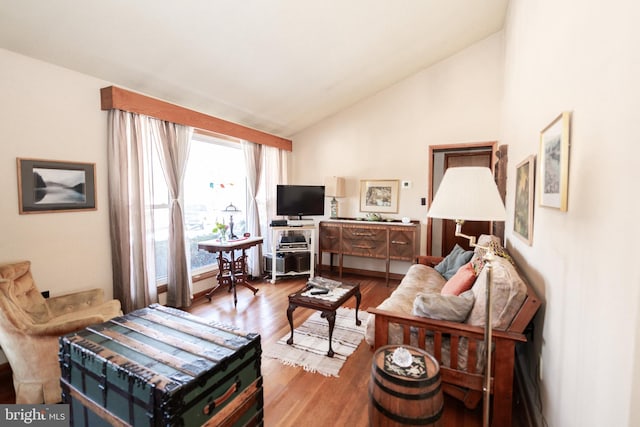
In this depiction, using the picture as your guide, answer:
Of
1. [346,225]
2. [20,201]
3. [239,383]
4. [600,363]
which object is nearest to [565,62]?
[600,363]

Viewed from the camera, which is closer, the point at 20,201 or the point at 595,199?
the point at 595,199

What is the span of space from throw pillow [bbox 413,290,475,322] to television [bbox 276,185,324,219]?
310 cm

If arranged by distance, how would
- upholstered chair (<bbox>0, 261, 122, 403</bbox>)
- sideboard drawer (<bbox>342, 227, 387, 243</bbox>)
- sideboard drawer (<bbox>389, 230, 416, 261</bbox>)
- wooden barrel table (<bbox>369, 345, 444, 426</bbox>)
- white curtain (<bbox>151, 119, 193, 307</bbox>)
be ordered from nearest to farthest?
wooden barrel table (<bbox>369, 345, 444, 426</bbox>), upholstered chair (<bbox>0, 261, 122, 403</bbox>), white curtain (<bbox>151, 119, 193, 307</bbox>), sideboard drawer (<bbox>389, 230, 416, 261</bbox>), sideboard drawer (<bbox>342, 227, 387, 243</bbox>)

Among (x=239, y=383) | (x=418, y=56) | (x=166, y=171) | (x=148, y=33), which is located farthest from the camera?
(x=418, y=56)

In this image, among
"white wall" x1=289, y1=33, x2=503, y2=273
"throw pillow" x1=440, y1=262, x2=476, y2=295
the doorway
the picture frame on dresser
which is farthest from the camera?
the doorway

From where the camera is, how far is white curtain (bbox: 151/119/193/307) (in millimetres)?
3295

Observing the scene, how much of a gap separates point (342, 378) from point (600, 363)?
165cm

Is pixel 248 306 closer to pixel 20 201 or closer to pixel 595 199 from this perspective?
pixel 20 201

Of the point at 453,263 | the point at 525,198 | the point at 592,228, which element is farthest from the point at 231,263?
the point at 592,228

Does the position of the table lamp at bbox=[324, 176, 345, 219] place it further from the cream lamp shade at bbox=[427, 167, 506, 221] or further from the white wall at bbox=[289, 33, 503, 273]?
the cream lamp shade at bbox=[427, 167, 506, 221]

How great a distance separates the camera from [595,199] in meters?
1.03

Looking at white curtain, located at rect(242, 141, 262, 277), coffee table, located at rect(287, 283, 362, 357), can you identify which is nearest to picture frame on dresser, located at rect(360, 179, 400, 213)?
white curtain, located at rect(242, 141, 262, 277)

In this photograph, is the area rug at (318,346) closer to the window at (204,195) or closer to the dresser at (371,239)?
the dresser at (371,239)

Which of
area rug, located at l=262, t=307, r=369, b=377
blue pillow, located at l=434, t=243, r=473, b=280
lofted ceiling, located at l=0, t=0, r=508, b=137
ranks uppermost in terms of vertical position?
lofted ceiling, located at l=0, t=0, r=508, b=137
